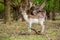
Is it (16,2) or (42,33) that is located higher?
(16,2)

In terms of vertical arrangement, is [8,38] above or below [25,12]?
below

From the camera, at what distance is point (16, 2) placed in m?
17.9

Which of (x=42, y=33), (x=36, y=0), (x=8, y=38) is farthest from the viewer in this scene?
(x=36, y=0)

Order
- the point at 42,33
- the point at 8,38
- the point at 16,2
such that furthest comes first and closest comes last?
the point at 16,2, the point at 42,33, the point at 8,38

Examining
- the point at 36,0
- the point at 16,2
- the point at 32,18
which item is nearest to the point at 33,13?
the point at 32,18

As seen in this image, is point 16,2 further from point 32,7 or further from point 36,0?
point 32,7

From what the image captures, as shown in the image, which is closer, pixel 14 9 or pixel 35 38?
pixel 35 38

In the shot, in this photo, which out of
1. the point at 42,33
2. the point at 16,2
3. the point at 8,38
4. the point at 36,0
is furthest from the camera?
the point at 36,0

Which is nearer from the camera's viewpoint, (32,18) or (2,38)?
(2,38)

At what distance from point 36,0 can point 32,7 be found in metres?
7.60

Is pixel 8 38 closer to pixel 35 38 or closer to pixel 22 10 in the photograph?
pixel 35 38

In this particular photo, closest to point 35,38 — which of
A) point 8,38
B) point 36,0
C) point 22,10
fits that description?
point 8,38

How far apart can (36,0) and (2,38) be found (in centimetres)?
970

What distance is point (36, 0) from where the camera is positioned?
756 inches
